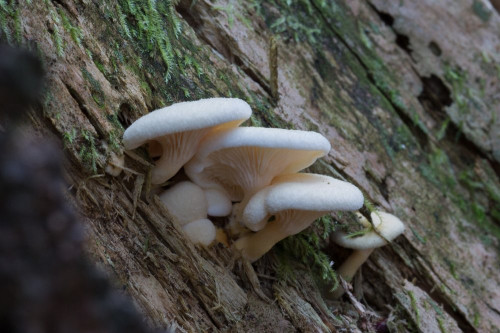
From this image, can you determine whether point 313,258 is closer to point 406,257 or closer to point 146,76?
point 406,257

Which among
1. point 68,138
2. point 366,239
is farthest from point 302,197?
point 68,138

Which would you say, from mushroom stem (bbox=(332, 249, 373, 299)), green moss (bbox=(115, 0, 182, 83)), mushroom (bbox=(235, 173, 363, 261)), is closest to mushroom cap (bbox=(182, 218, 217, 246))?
mushroom (bbox=(235, 173, 363, 261))

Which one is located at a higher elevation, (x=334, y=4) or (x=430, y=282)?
(x=334, y=4)

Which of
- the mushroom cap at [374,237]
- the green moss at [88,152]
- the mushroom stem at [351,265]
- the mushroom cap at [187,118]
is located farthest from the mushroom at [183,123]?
the mushroom stem at [351,265]

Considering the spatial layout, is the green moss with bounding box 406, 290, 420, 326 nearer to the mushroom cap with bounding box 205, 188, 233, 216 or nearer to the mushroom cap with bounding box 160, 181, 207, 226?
A: the mushroom cap with bounding box 205, 188, 233, 216

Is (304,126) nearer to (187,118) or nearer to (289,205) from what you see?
(289,205)

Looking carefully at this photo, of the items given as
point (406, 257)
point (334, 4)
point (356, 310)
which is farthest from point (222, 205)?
point (334, 4)

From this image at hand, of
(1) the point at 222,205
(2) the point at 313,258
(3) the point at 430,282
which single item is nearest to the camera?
(1) the point at 222,205

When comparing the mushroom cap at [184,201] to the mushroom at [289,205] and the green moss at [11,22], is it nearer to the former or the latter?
the mushroom at [289,205]
